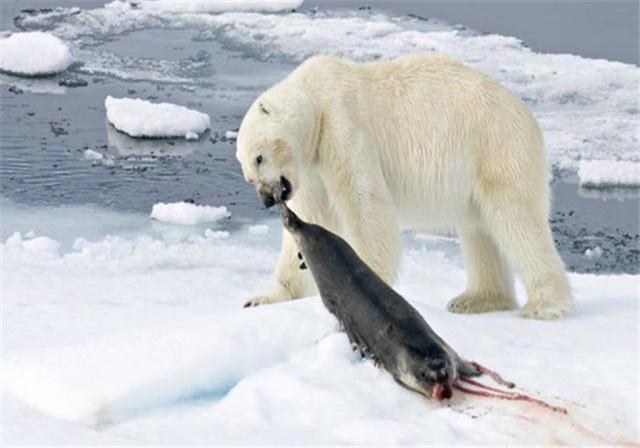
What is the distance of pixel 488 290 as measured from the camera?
563 cm

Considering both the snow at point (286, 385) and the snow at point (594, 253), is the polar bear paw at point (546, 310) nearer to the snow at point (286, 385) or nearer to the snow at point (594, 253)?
the snow at point (286, 385)

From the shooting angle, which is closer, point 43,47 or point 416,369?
point 416,369

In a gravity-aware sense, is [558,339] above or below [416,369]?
below

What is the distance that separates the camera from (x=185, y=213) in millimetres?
8086

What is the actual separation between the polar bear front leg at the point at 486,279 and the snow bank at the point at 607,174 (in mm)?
3762

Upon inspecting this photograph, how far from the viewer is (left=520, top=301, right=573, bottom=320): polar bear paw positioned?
17.2ft

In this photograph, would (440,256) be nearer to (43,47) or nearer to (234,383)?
(234,383)

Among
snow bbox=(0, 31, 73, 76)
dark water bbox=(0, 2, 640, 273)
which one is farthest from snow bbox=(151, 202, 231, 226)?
snow bbox=(0, 31, 73, 76)

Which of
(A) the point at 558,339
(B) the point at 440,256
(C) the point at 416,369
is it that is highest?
(C) the point at 416,369

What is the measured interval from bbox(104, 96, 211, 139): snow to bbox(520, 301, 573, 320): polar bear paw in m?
5.20

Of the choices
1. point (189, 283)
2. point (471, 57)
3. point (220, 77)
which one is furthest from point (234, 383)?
point (471, 57)

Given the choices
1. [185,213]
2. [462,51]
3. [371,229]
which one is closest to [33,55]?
[462,51]

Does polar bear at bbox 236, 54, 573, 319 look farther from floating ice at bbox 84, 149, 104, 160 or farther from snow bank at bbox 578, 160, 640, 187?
floating ice at bbox 84, 149, 104, 160

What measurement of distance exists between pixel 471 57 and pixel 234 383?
971cm
